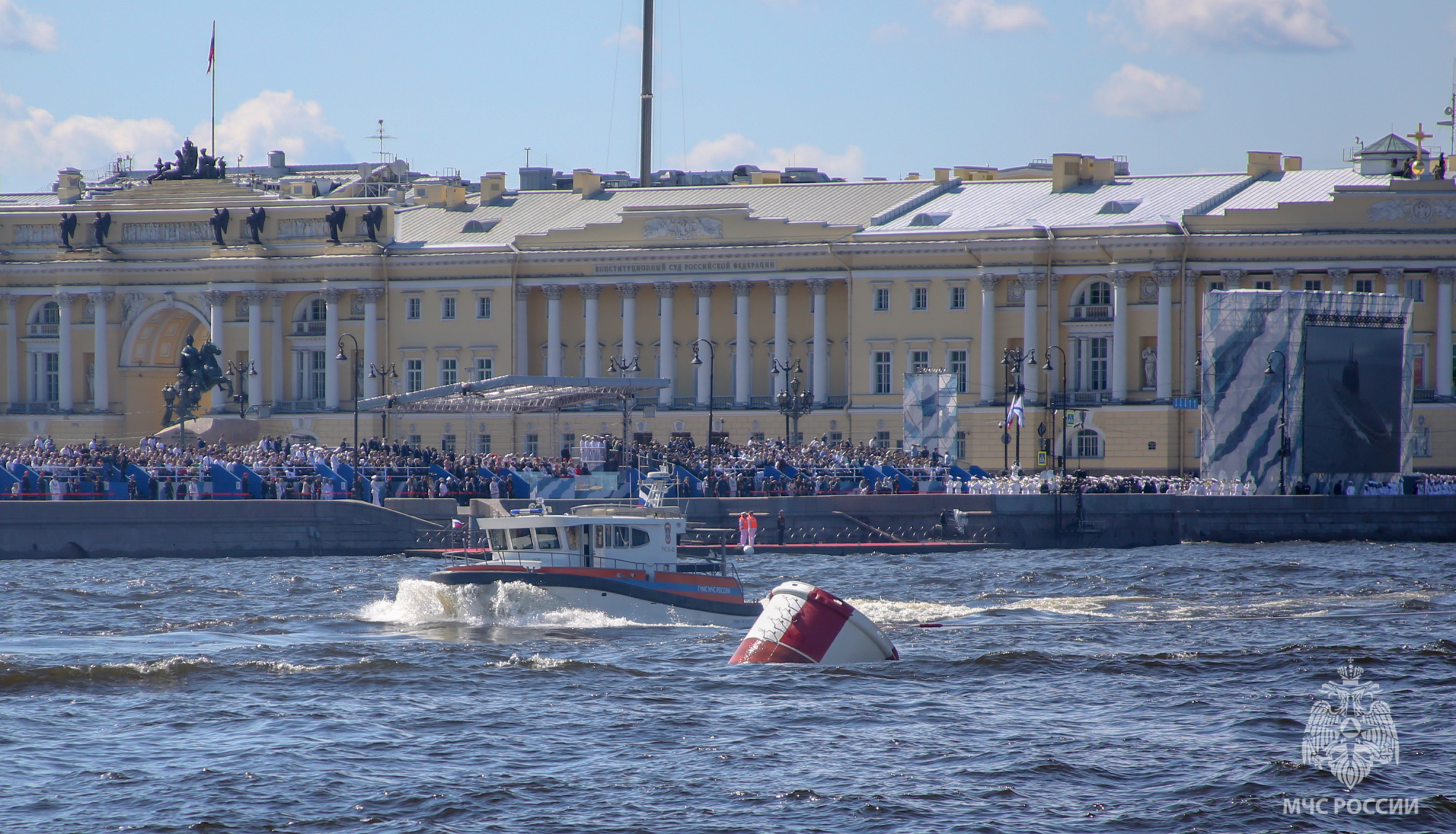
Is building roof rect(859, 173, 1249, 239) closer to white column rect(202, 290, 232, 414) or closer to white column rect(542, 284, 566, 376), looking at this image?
white column rect(542, 284, 566, 376)

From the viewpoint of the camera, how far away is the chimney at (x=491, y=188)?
3324 inches

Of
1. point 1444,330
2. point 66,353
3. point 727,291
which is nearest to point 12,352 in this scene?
point 66,353

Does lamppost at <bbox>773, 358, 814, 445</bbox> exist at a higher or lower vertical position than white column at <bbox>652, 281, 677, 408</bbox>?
lower

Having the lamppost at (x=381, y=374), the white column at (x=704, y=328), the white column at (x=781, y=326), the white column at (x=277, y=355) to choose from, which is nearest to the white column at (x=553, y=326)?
the white column at (x=704, y=328)

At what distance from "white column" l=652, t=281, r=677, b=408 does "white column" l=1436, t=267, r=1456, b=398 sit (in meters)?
27.7

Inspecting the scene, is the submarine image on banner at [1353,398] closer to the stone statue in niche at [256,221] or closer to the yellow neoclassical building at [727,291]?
the yellow neoclassical building at [727,291]

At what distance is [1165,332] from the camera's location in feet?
226

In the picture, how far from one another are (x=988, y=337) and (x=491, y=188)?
24.6 metres

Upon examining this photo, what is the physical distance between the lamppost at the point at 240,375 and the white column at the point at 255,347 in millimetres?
155

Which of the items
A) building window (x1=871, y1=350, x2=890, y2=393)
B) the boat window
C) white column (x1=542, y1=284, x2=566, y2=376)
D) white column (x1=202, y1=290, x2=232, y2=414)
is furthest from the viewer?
white column (x1=202, y1=290, x2=232, y2=414)

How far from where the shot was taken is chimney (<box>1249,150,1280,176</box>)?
2936 inches

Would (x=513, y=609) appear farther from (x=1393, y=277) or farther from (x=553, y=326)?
(x=553, y=326)

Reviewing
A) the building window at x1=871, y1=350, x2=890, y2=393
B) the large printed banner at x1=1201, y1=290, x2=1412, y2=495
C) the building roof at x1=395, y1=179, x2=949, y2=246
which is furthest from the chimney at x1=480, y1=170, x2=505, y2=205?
the large printed banner at x1=1201, y1=290, x2=1412, y2=495

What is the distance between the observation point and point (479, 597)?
31859 mm
